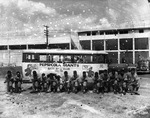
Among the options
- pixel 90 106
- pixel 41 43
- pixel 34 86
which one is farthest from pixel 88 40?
pixel 90 106

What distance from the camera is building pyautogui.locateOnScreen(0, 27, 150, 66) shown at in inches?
1405

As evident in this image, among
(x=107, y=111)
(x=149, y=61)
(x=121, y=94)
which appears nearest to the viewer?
(x=107, y=111)

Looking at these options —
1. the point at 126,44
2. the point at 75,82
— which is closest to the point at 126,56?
the point at 126,44

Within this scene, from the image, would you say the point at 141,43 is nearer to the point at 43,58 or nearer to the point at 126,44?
the point at 126,44

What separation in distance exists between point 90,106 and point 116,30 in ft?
106

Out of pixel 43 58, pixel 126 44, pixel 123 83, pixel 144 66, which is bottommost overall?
pixel 123 83

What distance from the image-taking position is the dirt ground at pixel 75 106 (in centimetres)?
718

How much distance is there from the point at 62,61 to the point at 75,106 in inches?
236

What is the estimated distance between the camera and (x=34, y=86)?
11617 millimetres

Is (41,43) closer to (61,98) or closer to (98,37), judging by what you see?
(98,37)

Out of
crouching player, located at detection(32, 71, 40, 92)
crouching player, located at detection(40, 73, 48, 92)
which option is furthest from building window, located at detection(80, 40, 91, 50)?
crouching player, located at detection(32, 71, 40, 92)

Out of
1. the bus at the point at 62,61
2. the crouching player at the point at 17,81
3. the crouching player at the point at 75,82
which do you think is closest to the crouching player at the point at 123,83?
the bus at the point at 62,61

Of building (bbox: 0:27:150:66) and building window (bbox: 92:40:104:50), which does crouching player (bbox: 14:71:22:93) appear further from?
building window (bbox: 92:40:104:50)

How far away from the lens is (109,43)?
1511 inches
